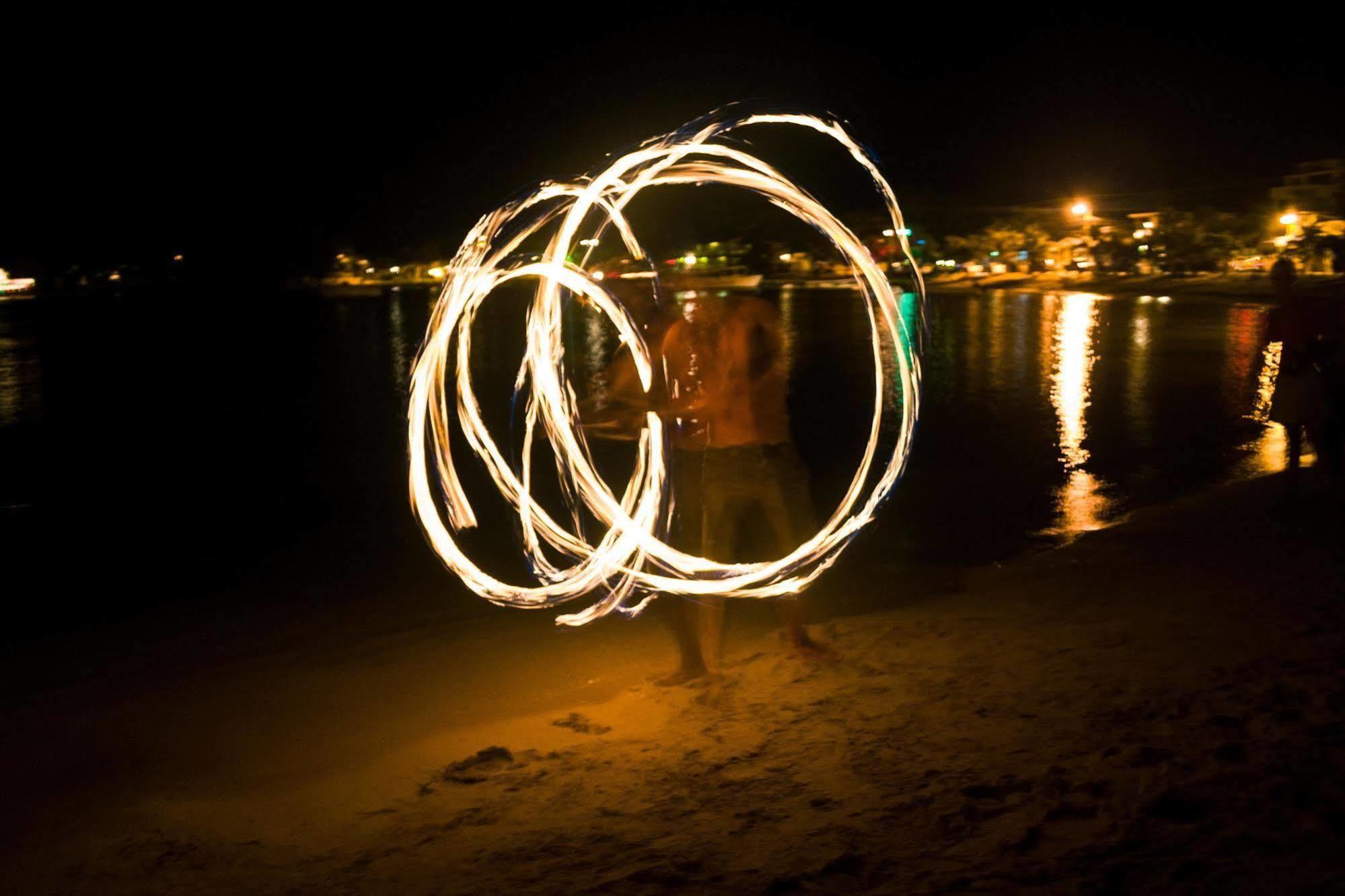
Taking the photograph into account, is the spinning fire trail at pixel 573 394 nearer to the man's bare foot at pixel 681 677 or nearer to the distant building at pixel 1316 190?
the man's bare foot at pixel 681 677

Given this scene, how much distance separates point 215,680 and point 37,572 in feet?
14.1

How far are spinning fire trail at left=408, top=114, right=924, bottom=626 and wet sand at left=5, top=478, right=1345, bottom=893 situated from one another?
425mm

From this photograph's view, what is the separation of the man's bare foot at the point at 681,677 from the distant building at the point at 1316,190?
58.2 m

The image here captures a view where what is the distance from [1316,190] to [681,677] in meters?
66.6

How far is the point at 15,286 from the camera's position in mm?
126312

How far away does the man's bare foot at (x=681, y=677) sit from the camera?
18.6 feet

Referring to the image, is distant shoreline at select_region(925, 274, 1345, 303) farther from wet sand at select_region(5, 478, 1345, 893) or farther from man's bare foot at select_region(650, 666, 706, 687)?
man's bare foot at select_region(650, 666, 706, 687)

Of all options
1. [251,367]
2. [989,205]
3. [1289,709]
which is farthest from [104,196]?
[1289,709]

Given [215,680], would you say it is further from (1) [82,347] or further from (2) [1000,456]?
(1) [82,347]

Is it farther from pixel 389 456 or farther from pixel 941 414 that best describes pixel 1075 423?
pixel 389 456

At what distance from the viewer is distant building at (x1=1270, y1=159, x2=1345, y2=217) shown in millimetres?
57906

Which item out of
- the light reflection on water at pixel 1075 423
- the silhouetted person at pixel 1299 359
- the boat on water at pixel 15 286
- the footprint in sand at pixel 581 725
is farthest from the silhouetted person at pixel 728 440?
the boat on water at pixel 15 286

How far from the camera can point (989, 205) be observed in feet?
345

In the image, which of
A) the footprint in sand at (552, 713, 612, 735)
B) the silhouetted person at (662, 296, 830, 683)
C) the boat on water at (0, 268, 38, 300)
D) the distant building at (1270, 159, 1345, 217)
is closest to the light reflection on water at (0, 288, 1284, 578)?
the silhouetted person at (662, 296, 830, 683)
